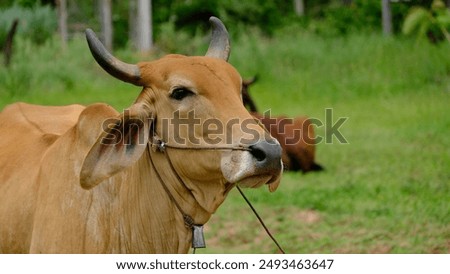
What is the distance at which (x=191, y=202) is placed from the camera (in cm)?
430

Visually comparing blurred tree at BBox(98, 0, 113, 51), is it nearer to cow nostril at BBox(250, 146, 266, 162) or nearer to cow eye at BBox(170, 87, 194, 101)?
cow eye at BBox(170, 87, 194, 101)

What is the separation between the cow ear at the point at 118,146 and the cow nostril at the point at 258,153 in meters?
0.56

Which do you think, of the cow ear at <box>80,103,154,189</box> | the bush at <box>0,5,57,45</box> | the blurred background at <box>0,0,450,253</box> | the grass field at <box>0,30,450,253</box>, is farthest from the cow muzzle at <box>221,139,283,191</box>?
the bush at <box>0,5,57,45</box>

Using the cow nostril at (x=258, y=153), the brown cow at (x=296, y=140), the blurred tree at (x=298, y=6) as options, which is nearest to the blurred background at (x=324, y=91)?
the brown cow at (x=296, y=140)

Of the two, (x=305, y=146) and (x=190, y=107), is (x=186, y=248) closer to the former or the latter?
(x=190, y=107)

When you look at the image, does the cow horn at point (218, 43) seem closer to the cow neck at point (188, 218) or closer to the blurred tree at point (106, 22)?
the cow neck at point (188, 218)

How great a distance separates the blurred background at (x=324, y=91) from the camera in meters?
8.20

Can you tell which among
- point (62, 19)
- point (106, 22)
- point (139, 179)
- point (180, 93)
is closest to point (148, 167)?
point (139, 179)

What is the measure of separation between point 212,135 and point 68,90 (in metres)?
13.4

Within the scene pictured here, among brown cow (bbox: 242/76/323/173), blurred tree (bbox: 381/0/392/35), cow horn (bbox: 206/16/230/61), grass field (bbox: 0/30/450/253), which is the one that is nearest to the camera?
cow horn (bbox: 206/16/230/61)

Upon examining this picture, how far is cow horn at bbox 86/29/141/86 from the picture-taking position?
165 inches

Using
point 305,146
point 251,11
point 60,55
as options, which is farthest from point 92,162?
point 251,11

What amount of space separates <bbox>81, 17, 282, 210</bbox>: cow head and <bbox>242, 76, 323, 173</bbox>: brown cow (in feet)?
20.2

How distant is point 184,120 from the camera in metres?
4.21
